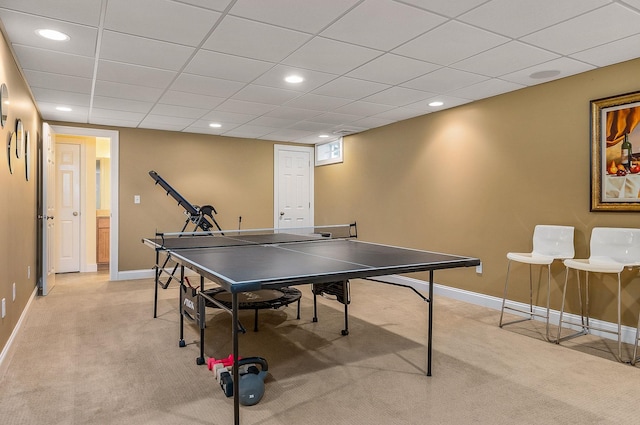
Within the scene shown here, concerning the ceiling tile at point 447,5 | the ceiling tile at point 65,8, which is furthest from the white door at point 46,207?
the ceiling tile at point 447,5

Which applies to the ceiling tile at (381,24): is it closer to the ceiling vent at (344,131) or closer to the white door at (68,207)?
the ceiling vent at (344,131)

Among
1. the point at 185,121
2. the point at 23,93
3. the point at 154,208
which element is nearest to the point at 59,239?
the point at 154,208

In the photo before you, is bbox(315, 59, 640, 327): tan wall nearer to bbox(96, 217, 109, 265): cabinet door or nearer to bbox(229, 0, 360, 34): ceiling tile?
bbox(229, 0, 360, 34): ceiling tile

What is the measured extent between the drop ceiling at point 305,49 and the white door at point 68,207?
6.61 ft

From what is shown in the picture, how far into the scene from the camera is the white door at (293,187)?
7.25 meters

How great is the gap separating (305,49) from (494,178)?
256 centimetres

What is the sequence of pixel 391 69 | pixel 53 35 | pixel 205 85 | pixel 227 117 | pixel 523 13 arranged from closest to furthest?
pixel 523 13, pixel 53 35, pixel 391 69, pixel 205 85, pixel 227 117

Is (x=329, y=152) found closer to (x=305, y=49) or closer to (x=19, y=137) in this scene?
(x=305, y=49)

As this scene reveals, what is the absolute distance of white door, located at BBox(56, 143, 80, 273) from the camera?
21.0ft

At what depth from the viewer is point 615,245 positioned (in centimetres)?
317

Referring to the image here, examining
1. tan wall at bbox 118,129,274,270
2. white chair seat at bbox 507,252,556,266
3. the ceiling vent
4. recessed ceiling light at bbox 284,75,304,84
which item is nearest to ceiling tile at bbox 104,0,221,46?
recessed ceiling light at bbox 284,75,304,84

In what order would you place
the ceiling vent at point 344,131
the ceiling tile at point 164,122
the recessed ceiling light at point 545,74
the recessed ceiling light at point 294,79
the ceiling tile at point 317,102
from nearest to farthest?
the recessed ceiling light at point 545,74 → the recessed ceiling light at point 294,79 → the ceiling tile at point 317,102 → the ceiling tile at point 164,122 → the ceiling vent at point 344,131

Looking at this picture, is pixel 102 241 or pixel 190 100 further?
pixel 102 241

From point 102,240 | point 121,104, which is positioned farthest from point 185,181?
point 102,240
